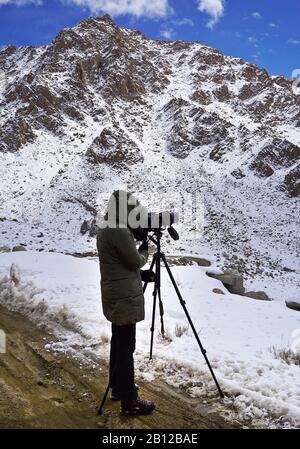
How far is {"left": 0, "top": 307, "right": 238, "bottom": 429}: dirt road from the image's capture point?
391 cm

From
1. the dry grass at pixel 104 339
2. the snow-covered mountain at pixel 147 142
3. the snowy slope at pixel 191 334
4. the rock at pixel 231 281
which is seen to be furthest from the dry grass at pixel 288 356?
the snow-covered mountain at pixel 147 142

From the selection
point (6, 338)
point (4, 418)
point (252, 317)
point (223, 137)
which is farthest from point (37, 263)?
point (223, 137)

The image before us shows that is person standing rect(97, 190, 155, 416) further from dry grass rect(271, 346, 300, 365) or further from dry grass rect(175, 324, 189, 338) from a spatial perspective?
dry grass rect(271, 346, 300, 365)

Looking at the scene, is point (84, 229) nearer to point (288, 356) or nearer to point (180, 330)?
point (180, 330)

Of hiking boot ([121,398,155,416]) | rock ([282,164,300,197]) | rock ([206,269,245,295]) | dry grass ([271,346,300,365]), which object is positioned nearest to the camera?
hiking boot ([121,398,155,416])

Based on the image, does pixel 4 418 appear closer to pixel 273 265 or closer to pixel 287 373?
pixel 287 373

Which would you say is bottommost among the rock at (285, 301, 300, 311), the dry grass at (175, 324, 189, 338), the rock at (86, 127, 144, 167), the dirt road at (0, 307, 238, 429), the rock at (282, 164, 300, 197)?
the rock at (285, 301, 300, 311)

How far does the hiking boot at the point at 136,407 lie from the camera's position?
13.3ft

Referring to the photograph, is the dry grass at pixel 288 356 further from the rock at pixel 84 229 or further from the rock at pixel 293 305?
the rock at pixel 84 229

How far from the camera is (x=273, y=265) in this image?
26547mm

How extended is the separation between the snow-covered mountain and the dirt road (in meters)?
14.9

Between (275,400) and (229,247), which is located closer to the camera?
(275,400)

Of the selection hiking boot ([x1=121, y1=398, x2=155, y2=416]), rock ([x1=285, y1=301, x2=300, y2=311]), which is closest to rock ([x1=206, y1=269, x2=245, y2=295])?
rock ([x1=285, y1=301, x2=300, y2=311])
